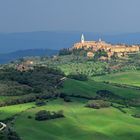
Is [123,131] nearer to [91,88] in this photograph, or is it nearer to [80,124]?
[80,124]

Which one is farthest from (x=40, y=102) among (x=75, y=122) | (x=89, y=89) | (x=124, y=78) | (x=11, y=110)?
(x=124, y=78)

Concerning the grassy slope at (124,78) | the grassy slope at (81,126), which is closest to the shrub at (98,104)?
the grassy slope at (81,126)

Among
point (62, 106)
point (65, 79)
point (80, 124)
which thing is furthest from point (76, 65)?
point (80, 124)

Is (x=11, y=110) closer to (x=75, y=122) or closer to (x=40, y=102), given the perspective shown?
(x=40, y=102)

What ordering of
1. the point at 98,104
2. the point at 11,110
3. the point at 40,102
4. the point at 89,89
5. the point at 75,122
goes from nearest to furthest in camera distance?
the point at 75,122, the point at 11,110, the point at 40,102, the point at 98,104, the point at 89,89

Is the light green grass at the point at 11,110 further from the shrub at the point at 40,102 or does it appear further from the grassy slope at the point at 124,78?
the grassy slope at the point at 124,78
